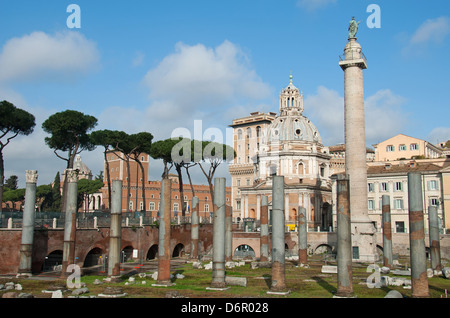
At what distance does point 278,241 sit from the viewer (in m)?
19.8

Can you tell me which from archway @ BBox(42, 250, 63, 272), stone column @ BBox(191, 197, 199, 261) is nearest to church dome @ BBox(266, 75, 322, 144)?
stone column @ BBox(191, 197, 199, 261)

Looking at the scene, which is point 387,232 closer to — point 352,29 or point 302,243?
point 302,243

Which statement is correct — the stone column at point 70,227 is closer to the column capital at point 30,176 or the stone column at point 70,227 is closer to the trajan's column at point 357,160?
the column capital at point 30,176

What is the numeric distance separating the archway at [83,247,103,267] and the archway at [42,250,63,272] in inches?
101

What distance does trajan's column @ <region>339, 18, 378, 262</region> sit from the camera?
3641 cm

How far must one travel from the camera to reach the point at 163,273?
21094mm

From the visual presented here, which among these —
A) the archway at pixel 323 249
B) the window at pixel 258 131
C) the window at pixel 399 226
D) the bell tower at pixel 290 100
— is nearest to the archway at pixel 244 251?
the archway at pixel 323 249

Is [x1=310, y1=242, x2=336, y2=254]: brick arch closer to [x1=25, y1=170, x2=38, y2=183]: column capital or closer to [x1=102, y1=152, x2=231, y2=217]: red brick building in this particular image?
[x1=25, y1=170, x2=38, y2=183]: column capital

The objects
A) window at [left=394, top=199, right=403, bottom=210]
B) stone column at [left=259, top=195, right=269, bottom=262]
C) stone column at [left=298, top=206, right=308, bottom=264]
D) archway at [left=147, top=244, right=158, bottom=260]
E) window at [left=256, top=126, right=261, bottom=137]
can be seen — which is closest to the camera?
stone column at [left=298, top=206, right=308, bottom=264]

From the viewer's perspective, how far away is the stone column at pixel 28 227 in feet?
81.9

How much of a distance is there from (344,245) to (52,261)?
19.0 m
